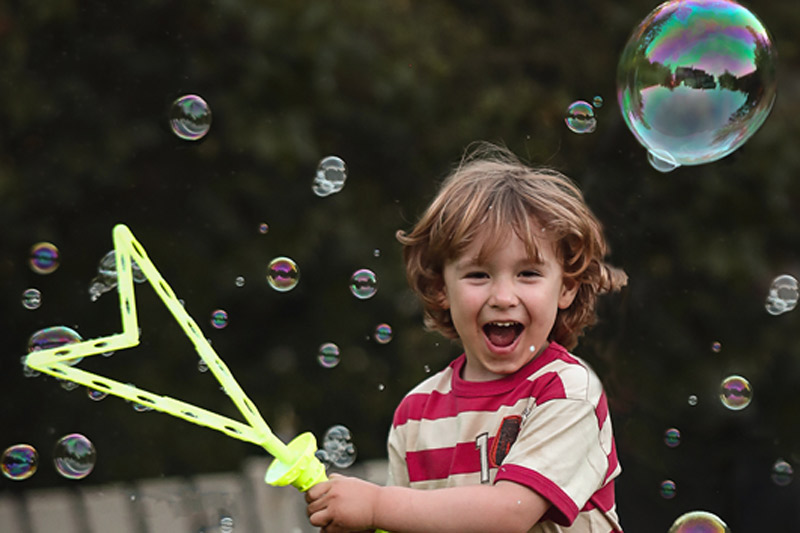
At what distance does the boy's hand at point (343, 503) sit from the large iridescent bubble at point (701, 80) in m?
1.34

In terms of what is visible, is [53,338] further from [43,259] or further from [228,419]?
[228,419]

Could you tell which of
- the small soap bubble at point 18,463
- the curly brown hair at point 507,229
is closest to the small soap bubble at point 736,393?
the curly brown hair at point 507,229

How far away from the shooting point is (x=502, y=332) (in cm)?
187

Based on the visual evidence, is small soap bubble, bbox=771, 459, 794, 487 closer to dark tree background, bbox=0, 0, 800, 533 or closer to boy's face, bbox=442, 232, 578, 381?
dark tree background, bbox=0, 0, 800, 533

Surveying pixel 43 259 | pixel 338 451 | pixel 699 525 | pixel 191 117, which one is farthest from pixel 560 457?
pixel 43 259

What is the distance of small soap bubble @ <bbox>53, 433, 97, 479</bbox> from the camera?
8.34 feet

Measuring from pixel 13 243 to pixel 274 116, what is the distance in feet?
3.24

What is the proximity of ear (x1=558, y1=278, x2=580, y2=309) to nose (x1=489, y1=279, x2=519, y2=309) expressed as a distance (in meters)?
0.17

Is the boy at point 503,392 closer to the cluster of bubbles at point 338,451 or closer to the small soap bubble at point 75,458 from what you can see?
the cluster of bubbles at point 338,451

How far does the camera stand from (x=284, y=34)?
4004 mm

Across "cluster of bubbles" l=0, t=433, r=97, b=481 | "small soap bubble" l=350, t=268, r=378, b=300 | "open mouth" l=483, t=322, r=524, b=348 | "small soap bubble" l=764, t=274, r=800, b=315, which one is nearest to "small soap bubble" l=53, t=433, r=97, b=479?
"cluster of bubbles" l=0, t=433, r=97, b=481

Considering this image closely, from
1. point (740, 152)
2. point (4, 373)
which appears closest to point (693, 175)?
point (740, 152)

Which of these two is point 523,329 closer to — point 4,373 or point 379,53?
point 379,53

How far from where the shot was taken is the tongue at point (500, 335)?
1856 millimetres
